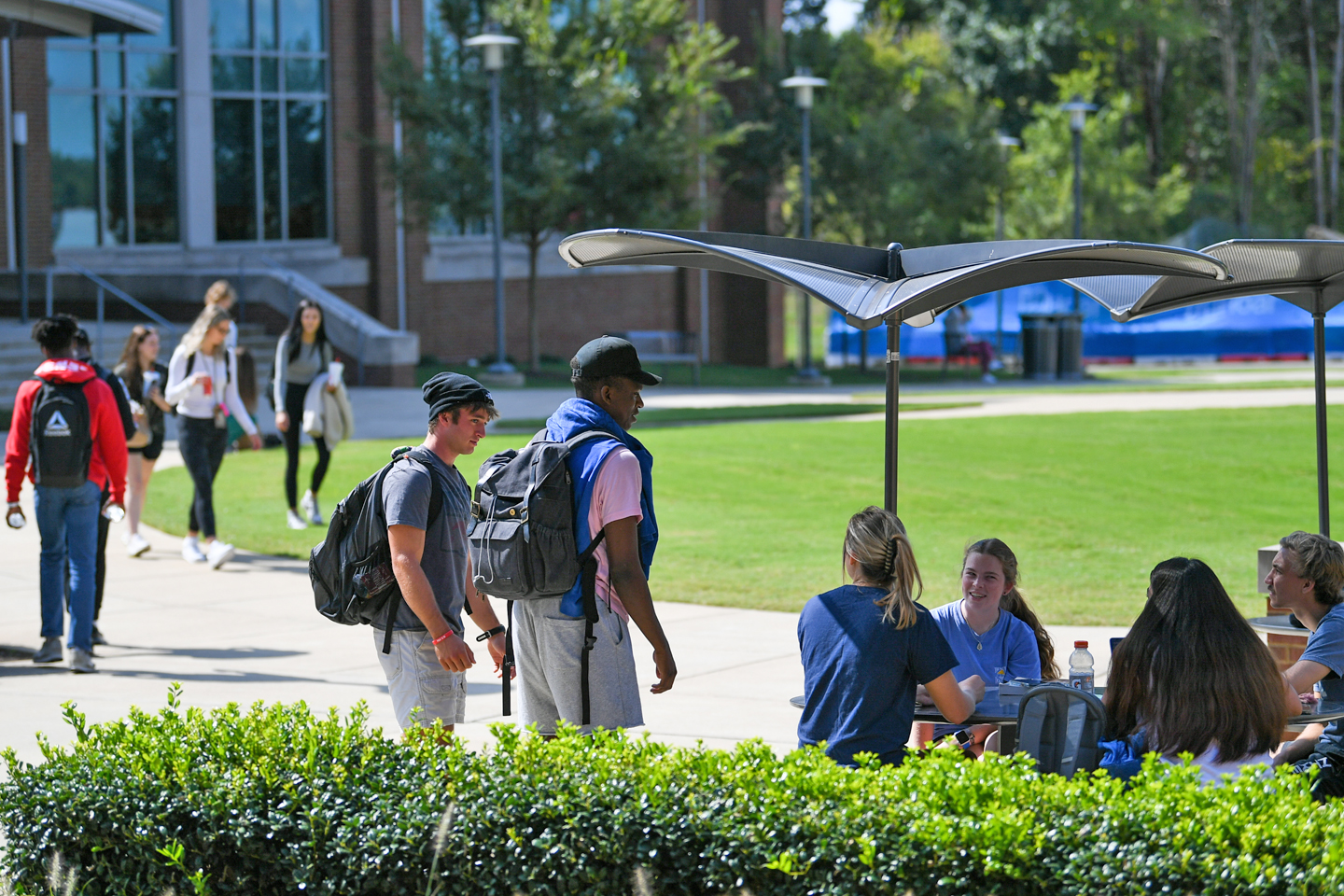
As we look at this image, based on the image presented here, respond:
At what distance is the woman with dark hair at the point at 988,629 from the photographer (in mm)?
5562

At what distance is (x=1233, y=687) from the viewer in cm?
415

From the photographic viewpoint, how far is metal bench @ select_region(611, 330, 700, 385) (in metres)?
31.1

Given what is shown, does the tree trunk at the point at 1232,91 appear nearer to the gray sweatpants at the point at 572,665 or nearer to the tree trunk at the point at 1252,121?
the tree trunk at the point at 1252,121

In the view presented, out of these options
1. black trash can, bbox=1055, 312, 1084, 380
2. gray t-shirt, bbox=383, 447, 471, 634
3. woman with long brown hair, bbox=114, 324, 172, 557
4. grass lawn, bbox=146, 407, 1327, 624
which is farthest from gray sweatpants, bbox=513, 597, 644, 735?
black trash can, bbox=1055, 312, 1084, 380

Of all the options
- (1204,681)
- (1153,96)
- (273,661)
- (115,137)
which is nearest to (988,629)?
(1204,681)

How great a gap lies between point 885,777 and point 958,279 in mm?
1688

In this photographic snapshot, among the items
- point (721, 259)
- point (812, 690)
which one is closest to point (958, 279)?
point (721, 259)

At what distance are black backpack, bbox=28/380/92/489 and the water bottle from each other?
17.0 ft

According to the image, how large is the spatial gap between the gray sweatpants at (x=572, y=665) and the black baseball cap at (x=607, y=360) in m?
0.70

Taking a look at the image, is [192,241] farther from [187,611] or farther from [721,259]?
[721,259]

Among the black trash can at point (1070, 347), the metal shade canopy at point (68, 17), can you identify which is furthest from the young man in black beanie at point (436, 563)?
the black trash can at point (1070, 347)

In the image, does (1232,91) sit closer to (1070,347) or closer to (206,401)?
(1070,347)

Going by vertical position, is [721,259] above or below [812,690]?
above

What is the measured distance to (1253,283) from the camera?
6930 mm
